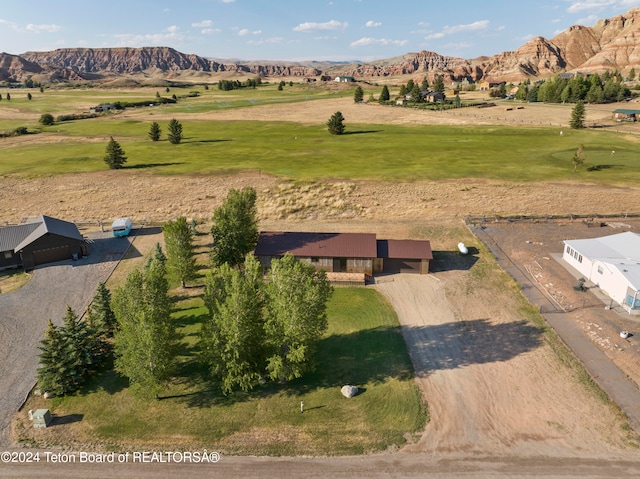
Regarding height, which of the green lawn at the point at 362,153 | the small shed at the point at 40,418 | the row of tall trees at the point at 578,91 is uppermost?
the row of tall trees at the point at 578,91

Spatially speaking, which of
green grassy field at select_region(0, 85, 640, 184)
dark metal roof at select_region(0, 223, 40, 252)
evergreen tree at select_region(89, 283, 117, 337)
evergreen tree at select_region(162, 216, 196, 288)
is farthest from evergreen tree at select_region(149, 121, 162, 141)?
evergreen tree at select_region(89, 283, 117, 337)

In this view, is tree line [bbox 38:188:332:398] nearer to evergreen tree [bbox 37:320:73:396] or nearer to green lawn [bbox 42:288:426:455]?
evergreen tree [bbox 37:320:73:396]

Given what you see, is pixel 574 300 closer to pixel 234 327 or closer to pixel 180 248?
pixel 234 327

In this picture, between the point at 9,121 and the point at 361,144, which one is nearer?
the point at 361,144

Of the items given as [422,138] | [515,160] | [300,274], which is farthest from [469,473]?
[422,138]

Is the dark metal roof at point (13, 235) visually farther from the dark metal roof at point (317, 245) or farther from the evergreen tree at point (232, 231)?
the dark metal roof at point (317, 245)

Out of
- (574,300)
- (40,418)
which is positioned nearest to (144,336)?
(40,418)

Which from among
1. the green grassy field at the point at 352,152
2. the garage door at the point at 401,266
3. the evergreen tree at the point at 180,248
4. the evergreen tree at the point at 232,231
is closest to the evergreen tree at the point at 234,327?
the evergreen tree at the point at 180,248

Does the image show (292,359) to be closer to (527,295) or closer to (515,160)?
(527,295)
